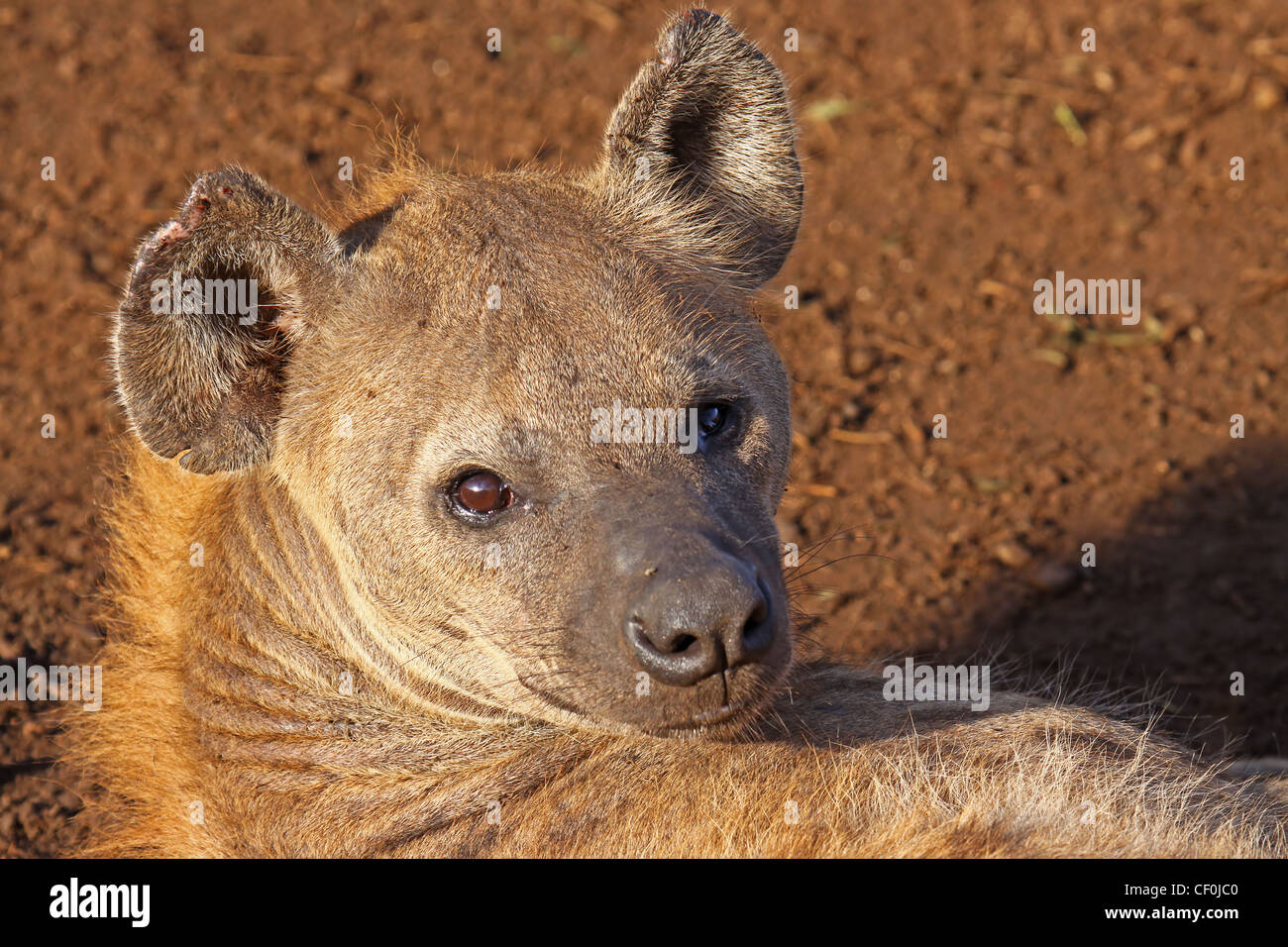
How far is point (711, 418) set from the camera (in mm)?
3279

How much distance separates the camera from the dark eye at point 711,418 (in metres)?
3.26

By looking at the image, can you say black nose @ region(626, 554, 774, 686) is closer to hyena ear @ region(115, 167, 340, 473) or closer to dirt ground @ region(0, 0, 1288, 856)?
hyena ear @ region(115, 167, 340, 473)

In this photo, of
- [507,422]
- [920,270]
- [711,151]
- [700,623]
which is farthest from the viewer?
[920,270]

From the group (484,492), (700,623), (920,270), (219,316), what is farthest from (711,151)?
(920,270)

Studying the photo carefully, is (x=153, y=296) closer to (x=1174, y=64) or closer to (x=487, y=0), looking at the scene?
(x=487, y=0)

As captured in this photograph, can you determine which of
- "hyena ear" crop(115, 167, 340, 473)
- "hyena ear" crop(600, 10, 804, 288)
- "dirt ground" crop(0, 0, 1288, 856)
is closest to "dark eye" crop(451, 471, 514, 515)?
"hyena ear" crop(115, 167, 340, 473)

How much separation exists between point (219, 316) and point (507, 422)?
76 cm

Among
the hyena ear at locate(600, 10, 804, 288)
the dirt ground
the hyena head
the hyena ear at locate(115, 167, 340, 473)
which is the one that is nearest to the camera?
the hyena head

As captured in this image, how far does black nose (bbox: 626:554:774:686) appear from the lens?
9.15 ft

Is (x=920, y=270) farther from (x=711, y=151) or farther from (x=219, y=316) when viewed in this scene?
(x=219, y=316)

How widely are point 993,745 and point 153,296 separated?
228cm

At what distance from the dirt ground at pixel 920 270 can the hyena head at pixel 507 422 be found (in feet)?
3.12

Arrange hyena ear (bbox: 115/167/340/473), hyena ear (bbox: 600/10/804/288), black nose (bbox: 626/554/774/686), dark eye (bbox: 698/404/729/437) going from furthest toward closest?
hyena ear (bbox: 600/10/804/288) < dark eye (bbox: 698/404/729/437) < hyena ear (bbox: 115/167/340/473) < black nose (bbox: 626/554/774/686)
